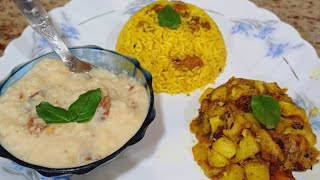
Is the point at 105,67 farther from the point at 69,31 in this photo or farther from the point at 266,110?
the point at 266,110

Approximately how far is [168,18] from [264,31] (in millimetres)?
584

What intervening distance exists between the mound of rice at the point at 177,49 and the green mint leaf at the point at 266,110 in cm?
52

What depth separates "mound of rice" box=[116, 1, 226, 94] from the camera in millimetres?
2562

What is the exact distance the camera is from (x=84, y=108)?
1.88 meters

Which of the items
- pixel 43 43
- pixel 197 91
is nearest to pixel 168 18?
pixel 197 91

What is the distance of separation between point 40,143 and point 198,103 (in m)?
0.95

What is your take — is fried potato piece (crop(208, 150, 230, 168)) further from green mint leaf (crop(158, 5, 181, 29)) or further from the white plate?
green mint leaf (crop(158, 5, 181, 29))

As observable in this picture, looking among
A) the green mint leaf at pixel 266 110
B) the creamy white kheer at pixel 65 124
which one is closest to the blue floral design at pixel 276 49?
the green mint leaf at pixel 266 110

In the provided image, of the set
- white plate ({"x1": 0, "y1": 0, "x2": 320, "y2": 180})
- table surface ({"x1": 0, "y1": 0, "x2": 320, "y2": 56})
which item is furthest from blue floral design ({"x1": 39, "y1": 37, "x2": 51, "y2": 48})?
table surface ({"x1": 0, "y1": 0, "x2": 320, "y2": 56})

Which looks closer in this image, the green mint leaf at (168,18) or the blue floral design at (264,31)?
the green mint leaf at (168,18)

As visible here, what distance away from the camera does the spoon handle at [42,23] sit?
7.23 feet

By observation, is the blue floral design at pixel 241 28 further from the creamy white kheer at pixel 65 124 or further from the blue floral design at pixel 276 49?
the creamy white kheer at pixel 65 124

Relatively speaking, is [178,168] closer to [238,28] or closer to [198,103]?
[198,103]

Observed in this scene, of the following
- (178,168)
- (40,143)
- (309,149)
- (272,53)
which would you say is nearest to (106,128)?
(40,143)
